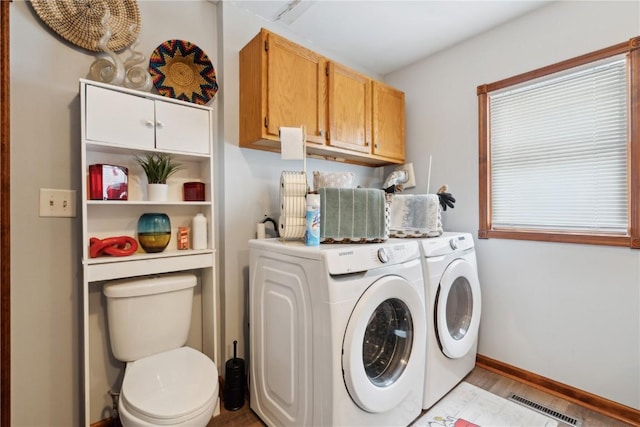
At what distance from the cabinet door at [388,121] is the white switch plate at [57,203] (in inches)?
77.4

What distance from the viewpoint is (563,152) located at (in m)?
1.85

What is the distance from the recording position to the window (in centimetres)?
164

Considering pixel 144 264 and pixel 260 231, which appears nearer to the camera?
pixel 144 264

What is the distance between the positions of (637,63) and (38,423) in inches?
142

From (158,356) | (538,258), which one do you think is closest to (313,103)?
(158,356)

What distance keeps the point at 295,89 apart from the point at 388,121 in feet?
3.17

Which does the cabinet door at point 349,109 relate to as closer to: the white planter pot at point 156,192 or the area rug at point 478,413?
the white planter pot at point 156,192

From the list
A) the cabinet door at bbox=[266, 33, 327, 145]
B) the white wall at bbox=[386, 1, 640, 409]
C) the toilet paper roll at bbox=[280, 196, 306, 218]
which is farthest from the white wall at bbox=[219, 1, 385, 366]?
the white wall at bbox=[386, 1, 640, 409]

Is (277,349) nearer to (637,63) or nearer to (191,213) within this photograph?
(191,213)

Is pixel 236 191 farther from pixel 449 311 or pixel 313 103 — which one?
pixel 449 311

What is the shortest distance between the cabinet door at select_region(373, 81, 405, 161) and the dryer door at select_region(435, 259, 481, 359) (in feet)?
3.59

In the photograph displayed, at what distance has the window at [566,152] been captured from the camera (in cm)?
164

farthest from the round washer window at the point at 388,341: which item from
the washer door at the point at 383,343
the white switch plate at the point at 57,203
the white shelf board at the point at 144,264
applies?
the white switch plate at the point at 57,203

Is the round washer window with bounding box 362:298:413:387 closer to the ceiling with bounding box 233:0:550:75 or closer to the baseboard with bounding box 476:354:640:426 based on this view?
the baseboard with bounding box 476:354:640:426
